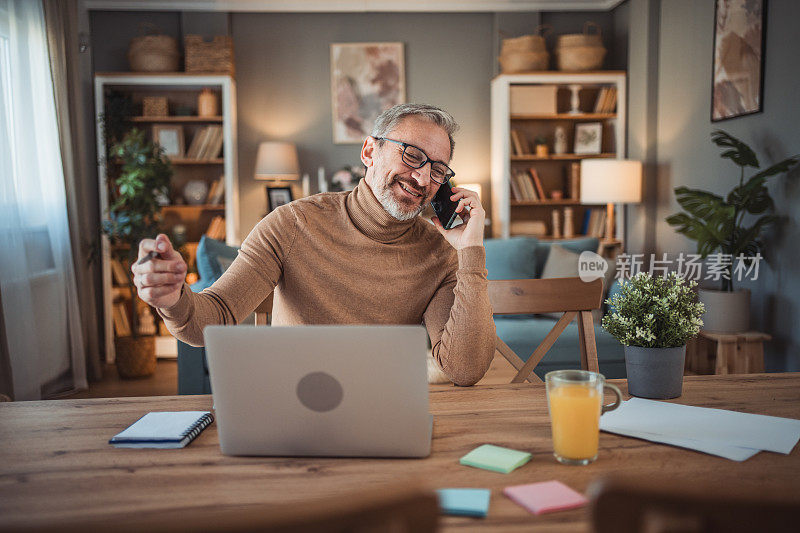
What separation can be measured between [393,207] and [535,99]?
3.80m

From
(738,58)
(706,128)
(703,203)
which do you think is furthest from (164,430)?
(706,128)

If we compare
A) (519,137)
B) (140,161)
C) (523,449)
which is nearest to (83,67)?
(140,161)

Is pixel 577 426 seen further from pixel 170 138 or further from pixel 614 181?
pixel 170 138

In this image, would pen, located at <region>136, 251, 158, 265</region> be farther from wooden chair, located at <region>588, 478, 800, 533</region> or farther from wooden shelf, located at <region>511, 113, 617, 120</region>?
wooden shelf, located at <region>511, 113, 617, 120</region>

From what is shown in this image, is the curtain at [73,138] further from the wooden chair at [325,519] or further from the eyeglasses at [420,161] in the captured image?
the wooden chair at [325,519]

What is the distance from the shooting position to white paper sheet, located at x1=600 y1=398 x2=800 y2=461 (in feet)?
3.06

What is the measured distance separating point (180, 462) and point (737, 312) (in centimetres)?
314

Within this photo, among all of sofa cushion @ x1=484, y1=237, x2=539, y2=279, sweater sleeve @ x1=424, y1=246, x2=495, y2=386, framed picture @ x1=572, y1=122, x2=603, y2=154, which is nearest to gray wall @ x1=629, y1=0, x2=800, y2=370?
framed picture @ x1=572, y1=122, x2=603, y2=154

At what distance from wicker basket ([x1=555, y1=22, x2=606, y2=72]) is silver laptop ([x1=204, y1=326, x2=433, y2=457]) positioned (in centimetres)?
460

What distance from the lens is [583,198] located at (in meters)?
4.63

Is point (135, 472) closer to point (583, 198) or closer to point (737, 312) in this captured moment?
point (737, 312)

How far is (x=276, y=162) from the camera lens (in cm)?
490

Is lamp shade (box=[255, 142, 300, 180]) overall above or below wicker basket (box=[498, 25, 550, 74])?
below

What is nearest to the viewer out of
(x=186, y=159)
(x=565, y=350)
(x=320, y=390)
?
(x=320, y=390)
